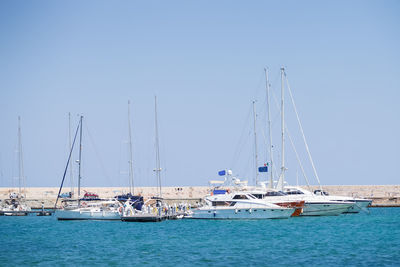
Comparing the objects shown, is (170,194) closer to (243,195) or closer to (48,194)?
(48,194)

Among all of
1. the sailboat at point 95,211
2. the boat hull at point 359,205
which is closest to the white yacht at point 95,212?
the sailboat at point 95,211

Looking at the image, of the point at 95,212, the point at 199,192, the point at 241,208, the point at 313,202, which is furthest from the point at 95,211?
the point at 199,192

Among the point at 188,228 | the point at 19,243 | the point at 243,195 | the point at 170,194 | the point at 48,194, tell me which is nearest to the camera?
the point at 19,243

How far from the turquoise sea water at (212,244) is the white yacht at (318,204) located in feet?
7.57

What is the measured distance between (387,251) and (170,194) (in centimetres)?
7112

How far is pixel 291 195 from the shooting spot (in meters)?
54.2

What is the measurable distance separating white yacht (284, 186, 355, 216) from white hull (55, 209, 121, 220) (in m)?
16.7

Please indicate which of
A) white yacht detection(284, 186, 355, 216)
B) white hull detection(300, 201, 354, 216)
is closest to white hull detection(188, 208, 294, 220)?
white yacht detection(284, 186, 355, 216)

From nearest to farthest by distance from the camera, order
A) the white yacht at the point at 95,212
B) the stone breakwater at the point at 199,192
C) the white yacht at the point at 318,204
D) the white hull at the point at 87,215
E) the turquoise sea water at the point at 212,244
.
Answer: the turquoise sea water at the point at 212,244 < the white yacht at the point at 318,204 < the white hull at the point at 87,215 < the white yacht at the point at 95,212 < the stone breakwater at the point at 199,192

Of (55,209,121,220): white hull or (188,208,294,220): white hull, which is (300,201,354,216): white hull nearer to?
(188,208,294,220): white hull

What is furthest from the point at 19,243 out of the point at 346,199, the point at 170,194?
the point at 170,194

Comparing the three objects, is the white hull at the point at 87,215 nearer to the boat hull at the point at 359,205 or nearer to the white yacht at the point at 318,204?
the white yacht at the point at 318,204

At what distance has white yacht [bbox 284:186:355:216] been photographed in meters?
54.8

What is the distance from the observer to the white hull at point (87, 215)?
56812mm
